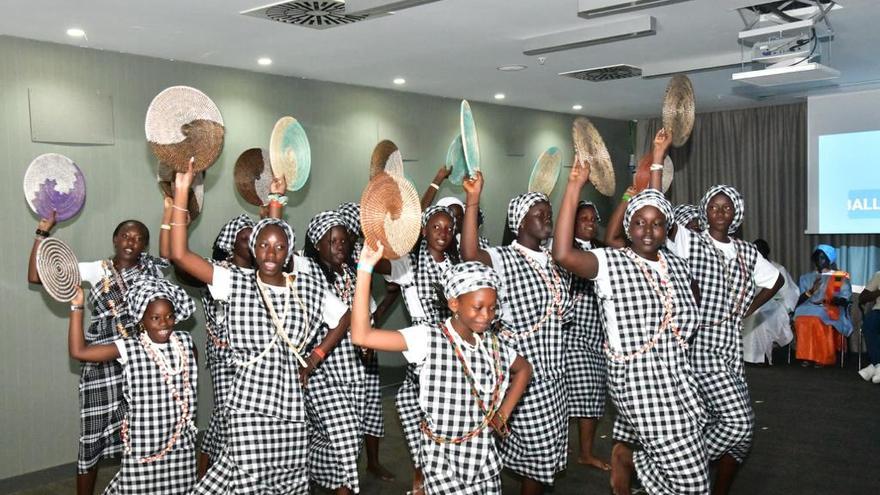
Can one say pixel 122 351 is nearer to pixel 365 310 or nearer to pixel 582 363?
pixel 365 310

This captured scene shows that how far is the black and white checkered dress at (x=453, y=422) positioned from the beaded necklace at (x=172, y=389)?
1.29 m

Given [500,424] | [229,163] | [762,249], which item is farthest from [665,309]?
[762,249]

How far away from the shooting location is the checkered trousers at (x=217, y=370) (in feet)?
15.3

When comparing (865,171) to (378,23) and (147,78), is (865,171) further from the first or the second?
(147,78)

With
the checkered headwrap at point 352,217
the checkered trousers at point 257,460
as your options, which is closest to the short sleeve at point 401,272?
the checkered headwrap at point 352,217

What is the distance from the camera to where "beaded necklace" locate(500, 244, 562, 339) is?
423 cm

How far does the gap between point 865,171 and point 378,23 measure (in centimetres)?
594

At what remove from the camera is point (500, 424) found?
325cm

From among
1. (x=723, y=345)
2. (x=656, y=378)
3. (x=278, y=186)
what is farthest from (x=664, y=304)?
(x=278, y=186)

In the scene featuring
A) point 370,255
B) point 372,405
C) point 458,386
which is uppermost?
point 370,255

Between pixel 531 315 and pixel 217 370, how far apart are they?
178 cm

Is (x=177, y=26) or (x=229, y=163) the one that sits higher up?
(x=177, y=26)

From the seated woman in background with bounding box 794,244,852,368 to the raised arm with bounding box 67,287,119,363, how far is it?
6.81 m

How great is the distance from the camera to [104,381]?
15.3 feet
